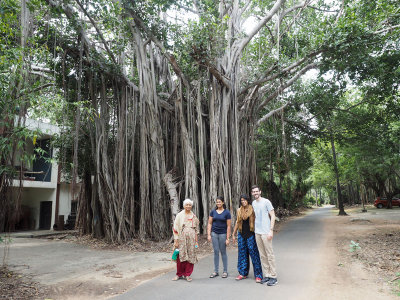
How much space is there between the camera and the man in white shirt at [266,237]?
3852 millimetres

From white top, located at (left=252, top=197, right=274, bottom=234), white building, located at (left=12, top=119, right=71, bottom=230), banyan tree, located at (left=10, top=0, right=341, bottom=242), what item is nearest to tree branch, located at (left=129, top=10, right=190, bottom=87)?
banyan tree, located at (left=10, top=0, right=341, bottom=242)

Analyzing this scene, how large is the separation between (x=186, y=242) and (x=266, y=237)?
1076mm

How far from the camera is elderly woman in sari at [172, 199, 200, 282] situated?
4137 millimetres

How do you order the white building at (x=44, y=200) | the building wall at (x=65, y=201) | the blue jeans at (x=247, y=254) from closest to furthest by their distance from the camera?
the blue jeans at (x=247, y=254) → the white building at (x=44, y=200) → the building wall at (x=65, y=201)

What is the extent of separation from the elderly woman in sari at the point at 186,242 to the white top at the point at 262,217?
0.88 metres

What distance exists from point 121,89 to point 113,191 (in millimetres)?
2676

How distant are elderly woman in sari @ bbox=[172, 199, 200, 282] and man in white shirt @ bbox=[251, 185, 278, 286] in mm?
877

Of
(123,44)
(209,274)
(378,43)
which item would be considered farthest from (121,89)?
(378,43)

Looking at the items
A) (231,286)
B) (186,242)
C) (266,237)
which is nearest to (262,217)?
(266,237)

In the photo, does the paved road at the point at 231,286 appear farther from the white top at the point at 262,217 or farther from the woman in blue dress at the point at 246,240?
the white top at the point at 262,217

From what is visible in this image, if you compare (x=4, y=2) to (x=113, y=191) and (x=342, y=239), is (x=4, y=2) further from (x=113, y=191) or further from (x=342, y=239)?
(x=342, y=239)

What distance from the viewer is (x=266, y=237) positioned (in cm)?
388

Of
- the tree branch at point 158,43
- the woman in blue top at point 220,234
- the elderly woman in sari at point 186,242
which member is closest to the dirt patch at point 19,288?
the elderly woman in sari at point 186,242

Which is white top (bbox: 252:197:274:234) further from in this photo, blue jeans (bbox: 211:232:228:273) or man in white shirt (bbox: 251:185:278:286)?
blue jeans (bbox: 211:232:228:273)
